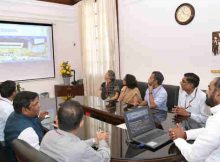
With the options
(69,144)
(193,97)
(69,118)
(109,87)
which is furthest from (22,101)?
(109,87)

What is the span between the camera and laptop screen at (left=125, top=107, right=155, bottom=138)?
1743mm

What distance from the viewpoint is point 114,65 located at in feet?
16.6

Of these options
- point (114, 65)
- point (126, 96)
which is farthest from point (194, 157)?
point (114, 65)

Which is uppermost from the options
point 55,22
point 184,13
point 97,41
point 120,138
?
point 55,22

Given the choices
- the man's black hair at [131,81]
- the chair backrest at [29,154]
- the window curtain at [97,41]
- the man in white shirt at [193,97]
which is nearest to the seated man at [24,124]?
the chair backrest at [29,154]

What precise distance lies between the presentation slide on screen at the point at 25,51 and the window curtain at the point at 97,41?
2.88ft

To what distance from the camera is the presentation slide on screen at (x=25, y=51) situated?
5.00 m

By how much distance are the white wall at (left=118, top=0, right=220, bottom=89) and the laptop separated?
7.09 ft

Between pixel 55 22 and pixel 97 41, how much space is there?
3.89 feet

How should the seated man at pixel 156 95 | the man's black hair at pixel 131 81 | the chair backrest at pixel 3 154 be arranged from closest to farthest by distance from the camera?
1. the chair backrest at pixel 3 154
2. the seated man at pixel 156 95
3. the man's black hair at pixel 131 81

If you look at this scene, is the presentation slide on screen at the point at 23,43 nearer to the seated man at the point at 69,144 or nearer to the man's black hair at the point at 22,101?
the man's black hair at the point at 22,101

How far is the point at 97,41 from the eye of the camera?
5496mm

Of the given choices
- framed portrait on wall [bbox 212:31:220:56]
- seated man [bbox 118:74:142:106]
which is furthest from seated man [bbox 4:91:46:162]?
framed portrait on wall [bbox 212:31:220:56]

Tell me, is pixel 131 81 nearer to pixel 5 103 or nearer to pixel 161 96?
pixel 161 96
